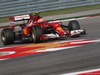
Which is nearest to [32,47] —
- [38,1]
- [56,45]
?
[56,45]

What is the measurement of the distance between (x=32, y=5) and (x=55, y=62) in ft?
40.3

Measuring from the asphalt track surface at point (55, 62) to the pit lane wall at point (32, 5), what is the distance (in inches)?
431

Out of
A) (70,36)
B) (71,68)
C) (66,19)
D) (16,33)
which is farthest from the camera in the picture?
(66,19)

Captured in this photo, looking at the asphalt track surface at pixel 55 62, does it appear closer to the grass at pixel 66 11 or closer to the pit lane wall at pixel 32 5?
the grass at pixel 66 11

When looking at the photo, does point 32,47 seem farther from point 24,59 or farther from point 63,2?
point 63,2

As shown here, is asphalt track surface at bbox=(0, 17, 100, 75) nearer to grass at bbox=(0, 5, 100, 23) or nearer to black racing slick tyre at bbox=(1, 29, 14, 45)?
black racing slick tyre at bbox=(1, 29, 14, 45)

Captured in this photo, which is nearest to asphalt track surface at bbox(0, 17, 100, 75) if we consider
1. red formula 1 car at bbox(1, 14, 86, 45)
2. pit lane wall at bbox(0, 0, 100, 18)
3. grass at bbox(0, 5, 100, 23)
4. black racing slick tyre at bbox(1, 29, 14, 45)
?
red formula 1 car at bbox(1, 14, 86, 45)

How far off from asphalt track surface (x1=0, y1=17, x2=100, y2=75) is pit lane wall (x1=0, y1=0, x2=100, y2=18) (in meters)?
11.0

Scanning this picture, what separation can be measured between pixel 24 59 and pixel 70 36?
288 centimetres

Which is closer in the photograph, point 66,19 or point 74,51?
point 74,51

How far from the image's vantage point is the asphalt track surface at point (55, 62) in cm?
588

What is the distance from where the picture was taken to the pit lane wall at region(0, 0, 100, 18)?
1820 centimetres

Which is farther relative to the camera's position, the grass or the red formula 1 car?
the grass

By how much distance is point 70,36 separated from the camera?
375 inches
